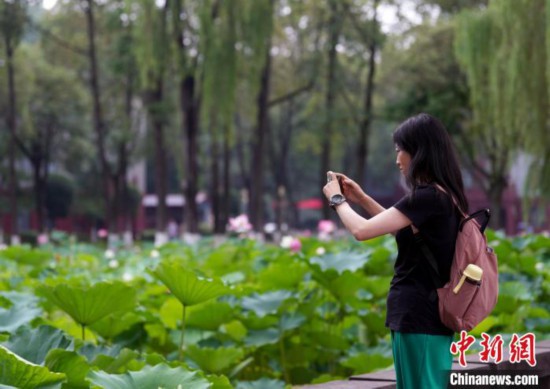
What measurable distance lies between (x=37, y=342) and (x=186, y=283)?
765 mm

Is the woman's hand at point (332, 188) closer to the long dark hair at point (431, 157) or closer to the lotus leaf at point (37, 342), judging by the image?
the long dark hair at point (431, 157)

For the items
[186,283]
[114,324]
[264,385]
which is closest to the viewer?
[186,283]

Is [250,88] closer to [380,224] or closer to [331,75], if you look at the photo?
[331,75]

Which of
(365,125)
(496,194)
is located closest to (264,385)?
(496,194)

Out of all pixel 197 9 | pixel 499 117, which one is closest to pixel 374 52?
pixel 197 9

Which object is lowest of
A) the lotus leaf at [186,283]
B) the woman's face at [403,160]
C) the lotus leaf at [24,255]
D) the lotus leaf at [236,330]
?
the lotus leaf at [236,330]

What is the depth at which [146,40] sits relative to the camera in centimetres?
2231

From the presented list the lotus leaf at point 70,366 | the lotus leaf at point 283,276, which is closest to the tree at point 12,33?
the lotus leaf at point 283,276

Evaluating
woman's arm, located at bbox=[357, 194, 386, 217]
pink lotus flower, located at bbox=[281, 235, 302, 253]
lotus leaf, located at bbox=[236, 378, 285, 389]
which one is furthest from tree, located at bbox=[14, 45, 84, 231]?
woman's arm, located at bbox=[357, 194, 386, 217]

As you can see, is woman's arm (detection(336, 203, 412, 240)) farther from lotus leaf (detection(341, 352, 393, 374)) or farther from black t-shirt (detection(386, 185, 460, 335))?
lotus leaf (detection(341, 352, 393, 374))

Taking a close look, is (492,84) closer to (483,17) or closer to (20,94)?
(483,17)

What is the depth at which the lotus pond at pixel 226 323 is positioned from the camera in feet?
12.1

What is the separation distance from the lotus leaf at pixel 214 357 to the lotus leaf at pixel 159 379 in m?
1.67

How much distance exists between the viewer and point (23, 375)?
113 inches
